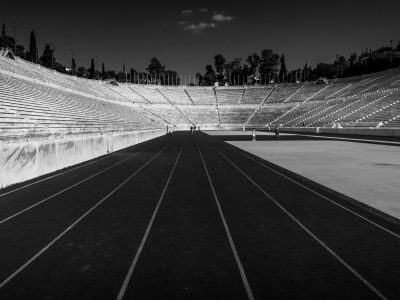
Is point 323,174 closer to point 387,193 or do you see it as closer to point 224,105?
point 387,193

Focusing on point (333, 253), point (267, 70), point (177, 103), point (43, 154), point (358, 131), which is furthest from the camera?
point (267, 70)

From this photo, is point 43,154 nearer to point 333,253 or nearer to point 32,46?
point 333,253

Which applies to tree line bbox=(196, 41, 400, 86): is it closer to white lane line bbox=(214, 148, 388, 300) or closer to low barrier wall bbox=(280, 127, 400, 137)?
low barrier wall bbox=(280, 127, 400, 137)

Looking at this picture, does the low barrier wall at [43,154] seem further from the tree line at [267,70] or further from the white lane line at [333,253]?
the tree line at [267,70]

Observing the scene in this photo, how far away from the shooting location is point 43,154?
13625 millimetres

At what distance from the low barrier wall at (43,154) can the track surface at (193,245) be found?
3.04ft

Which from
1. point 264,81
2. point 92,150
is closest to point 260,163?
point 92,150

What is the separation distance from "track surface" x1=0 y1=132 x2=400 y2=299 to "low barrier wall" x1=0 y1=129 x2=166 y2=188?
3.04 feet

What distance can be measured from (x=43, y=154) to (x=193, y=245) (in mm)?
9765

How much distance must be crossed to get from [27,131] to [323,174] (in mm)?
20016

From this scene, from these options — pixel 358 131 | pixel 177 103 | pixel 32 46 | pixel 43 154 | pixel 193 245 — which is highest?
pixel 32 46

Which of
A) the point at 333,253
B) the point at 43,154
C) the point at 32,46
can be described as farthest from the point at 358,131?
the point at 32,46

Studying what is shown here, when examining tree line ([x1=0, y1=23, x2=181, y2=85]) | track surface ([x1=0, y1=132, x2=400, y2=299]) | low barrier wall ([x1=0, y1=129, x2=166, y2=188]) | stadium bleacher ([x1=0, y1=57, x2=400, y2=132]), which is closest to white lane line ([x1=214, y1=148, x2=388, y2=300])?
track surface ([x1=0, y1=132, x2=400, y2=299])

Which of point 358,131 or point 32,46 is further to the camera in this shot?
point 32,46
